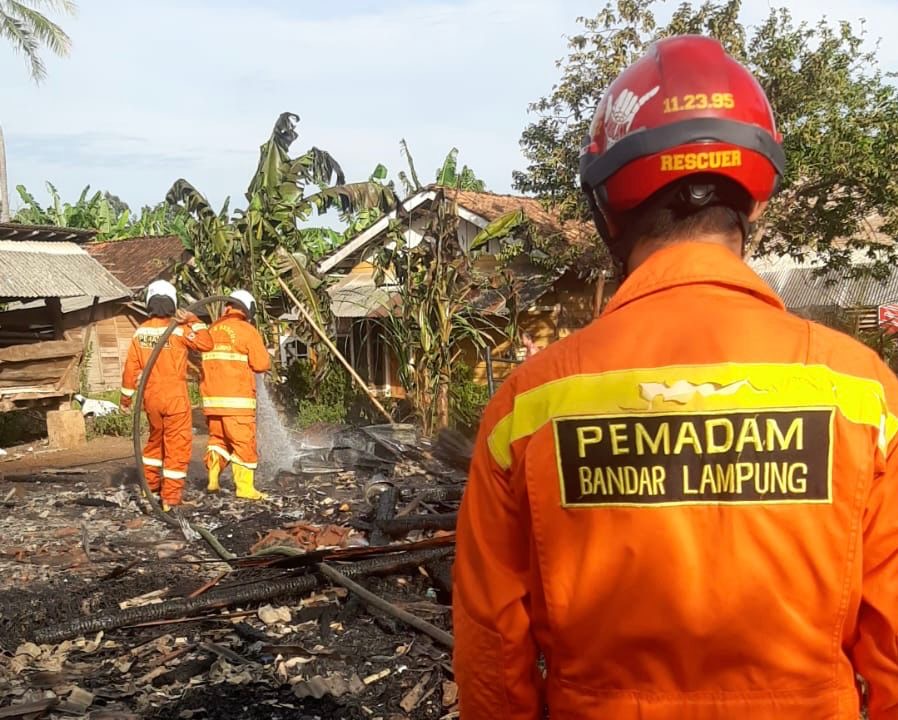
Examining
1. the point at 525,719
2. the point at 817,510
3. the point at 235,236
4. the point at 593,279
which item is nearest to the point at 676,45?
the point at 817,510

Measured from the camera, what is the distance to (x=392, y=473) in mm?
10500

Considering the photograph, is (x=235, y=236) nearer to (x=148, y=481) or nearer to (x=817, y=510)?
(x=148, y=481)

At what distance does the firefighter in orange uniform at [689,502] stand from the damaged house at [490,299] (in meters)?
14.3

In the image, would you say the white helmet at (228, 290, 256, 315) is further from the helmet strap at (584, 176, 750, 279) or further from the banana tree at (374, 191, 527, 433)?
the helmet strap at (584, 176, 750, 279)

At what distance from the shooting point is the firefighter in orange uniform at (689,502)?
4.51 ft

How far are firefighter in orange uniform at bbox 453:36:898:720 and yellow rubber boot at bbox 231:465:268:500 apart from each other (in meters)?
8.04

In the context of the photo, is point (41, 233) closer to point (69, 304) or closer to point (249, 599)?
point (69, 304)

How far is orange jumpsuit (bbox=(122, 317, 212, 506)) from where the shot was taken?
29.4 feet

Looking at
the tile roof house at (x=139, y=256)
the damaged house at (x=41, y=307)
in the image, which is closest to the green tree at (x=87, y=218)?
the tile roof house at (x=139, y=256)

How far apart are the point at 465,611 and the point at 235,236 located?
15.1 m

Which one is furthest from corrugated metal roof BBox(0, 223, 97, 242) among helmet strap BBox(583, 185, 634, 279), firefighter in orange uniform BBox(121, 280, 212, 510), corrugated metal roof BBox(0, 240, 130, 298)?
helmet strap BBox(583, 185, 634, 279)

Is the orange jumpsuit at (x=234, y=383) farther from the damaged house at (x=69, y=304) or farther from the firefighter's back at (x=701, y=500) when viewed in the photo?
the firefighter's back at (x=701, y=500)

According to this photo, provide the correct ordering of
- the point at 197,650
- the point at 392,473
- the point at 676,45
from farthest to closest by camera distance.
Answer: the point at 392,473 < the point at 197,650 < the point at 676,45

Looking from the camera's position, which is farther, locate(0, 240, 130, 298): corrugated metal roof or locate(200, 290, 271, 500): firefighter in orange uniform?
locate(0, 240, 130, 298): corrugated metal roof
